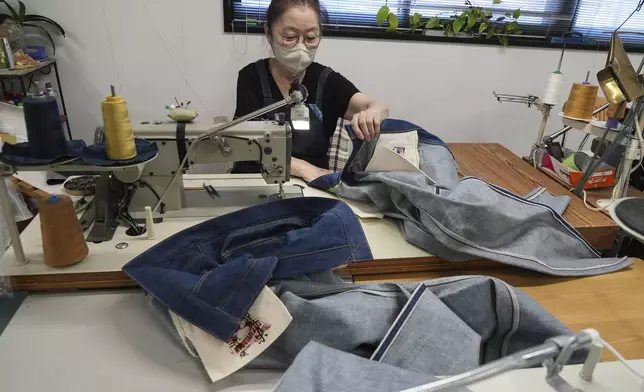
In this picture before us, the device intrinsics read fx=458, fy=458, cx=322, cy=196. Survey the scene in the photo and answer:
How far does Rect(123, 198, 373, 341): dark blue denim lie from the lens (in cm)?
82

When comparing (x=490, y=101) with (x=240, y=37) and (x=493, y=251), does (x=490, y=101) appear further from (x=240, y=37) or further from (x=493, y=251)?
(x=493, y=251)

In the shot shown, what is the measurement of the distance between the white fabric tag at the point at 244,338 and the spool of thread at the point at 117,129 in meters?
0.37

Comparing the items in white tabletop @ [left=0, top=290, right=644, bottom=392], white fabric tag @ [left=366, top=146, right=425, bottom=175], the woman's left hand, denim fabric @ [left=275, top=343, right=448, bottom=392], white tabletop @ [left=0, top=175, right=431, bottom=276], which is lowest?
white tabletop @ [left=0, top=290, right=644, bottom=392]

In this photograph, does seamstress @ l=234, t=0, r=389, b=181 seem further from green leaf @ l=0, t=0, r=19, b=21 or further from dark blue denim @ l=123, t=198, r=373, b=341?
green leaf @ l=0, t=0, r=19, b=21

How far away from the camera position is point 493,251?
1.07 metres

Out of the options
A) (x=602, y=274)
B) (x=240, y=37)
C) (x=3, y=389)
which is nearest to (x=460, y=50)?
(x=240, y=37)

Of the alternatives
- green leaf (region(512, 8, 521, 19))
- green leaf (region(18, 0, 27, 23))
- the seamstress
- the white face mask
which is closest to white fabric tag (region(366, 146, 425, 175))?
the seamstress

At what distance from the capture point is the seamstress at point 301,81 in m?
1.72

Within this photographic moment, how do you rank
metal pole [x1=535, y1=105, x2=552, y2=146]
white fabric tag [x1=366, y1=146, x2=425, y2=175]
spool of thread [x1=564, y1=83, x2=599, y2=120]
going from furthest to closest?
metal pole [x1=535, y1=105, x2=552, y2=146], spool of thread [x1=564, y1=83, x2=599, y2=120], white fabric tag [x1=366, y1=146, x2=425, y2=175]

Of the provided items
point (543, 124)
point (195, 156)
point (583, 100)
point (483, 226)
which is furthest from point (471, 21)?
point (195, 156)

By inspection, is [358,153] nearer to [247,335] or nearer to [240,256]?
[240,256]

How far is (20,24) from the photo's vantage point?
212 cm

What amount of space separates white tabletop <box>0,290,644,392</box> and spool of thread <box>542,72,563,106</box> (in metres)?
1.38

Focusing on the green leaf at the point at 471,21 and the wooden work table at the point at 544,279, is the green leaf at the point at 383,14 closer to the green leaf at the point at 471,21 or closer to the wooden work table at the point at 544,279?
the green leaf at the point at 471,21
